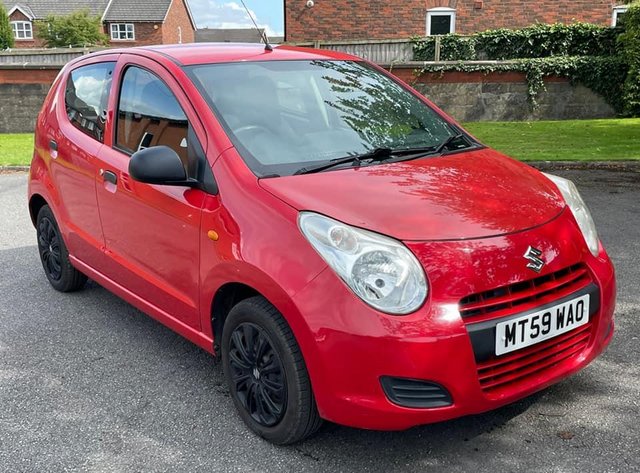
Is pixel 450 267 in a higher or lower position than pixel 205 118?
lower

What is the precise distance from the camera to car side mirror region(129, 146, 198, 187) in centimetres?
311

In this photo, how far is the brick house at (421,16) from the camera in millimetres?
20938

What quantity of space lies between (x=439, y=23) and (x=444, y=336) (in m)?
20.8

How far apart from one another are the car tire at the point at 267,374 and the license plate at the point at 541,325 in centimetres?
79

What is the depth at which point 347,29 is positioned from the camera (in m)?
21.5

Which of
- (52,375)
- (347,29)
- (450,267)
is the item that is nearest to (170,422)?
(52,375)

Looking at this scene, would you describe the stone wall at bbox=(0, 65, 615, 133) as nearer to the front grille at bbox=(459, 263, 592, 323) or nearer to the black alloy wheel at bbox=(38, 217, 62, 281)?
the black alloy wheel at bbox=(38, 217, 62, 281)

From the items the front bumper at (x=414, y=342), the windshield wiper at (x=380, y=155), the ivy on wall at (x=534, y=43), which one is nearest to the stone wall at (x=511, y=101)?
the ivy on wall at (x=534, y=43)

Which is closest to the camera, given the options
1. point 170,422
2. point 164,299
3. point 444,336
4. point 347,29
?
point 444,336

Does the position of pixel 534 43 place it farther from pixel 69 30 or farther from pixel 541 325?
pixel 69 30

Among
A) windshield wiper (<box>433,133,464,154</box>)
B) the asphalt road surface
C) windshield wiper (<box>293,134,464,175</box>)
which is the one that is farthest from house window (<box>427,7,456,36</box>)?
windshield wiper (<box>293,134,464,175</box>)

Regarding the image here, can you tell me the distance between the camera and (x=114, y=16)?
57.4 metres

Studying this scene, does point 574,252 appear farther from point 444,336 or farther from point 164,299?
point 164,299

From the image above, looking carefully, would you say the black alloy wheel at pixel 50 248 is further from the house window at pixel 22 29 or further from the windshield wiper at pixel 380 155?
the house window at pixel 22 29
